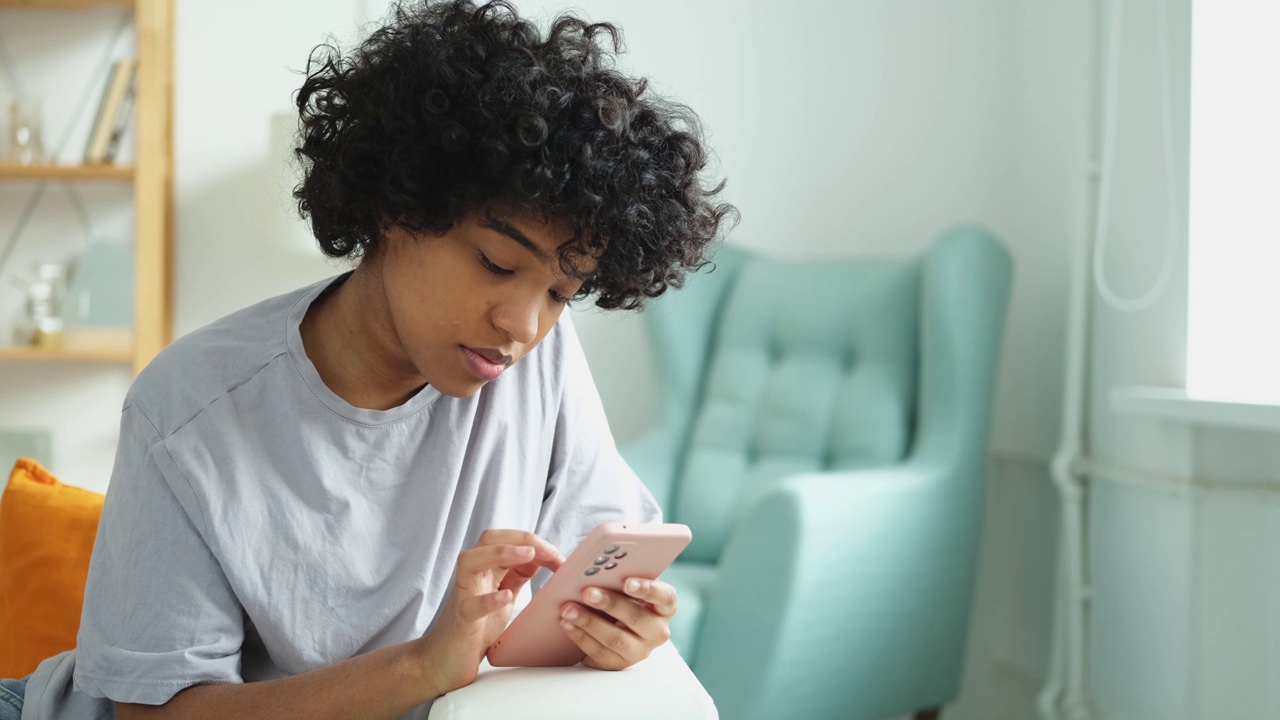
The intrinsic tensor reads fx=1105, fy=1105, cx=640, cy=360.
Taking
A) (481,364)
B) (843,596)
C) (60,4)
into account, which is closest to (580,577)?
(481,364)

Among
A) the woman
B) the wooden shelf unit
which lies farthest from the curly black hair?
the wooden shelf unit

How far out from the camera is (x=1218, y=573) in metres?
1.74

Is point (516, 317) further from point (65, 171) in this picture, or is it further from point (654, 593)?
point (65, 171)

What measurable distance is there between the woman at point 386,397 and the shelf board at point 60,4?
6.96 ft

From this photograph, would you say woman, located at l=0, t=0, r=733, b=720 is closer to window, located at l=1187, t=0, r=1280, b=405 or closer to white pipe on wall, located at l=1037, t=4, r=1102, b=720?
window, located at l=1187, t=0, r=1280, b=405

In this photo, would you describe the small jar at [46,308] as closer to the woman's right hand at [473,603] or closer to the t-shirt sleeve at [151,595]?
the t-shirt sleeve at [151,595]

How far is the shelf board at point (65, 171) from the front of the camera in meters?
2.68

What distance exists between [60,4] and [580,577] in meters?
2.58

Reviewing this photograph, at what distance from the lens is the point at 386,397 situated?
105 cm

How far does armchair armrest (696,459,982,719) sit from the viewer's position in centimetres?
179

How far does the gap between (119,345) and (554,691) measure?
2.36m

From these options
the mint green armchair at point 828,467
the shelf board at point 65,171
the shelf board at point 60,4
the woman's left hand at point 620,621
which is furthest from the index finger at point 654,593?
the shelf board at point 60,4

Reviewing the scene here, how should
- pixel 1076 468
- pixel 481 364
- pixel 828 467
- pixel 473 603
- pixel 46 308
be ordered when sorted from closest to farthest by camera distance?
pixel 473 603 → pixel 481 364 → pixel 1076 468 → pixel 828 467 → pixel 46 308

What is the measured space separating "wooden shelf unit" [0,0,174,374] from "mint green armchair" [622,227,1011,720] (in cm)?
127
